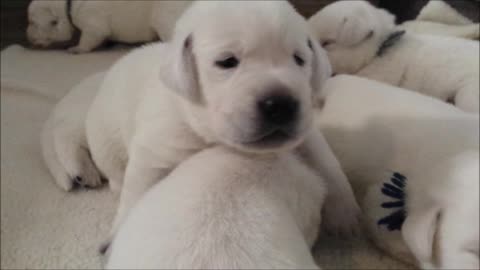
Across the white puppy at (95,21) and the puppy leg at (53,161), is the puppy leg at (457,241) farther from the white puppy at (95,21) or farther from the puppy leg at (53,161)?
the white puppy at (95,21)

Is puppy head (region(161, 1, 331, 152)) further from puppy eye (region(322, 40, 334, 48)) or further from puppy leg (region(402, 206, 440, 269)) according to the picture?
puppy eye (region(322, 40, 334, 48))

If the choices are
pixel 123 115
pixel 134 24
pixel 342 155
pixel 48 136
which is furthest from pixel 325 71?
pixel 134 24

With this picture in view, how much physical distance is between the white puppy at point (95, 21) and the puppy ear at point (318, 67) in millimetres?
1623

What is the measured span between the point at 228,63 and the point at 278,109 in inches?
6.3

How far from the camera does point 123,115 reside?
5.30ft

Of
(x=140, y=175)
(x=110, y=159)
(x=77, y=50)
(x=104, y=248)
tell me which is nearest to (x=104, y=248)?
(x=104, y=248)

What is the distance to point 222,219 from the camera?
1.02 m

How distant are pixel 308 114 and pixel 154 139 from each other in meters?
0.41

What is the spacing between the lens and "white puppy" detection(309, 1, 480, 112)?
199cm

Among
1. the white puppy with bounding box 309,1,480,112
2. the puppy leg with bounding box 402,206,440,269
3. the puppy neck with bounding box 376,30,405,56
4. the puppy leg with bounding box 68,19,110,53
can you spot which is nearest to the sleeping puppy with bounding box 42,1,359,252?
the puppy leg with bounding box 402,206,440,269

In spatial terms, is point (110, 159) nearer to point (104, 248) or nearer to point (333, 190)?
point (104, 248)

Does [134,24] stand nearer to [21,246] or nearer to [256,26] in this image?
[21,246]

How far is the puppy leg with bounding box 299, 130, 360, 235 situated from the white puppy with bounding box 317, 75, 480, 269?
0.17 ft

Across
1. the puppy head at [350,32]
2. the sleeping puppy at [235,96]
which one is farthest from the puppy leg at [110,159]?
the puppy head at [350,32]
